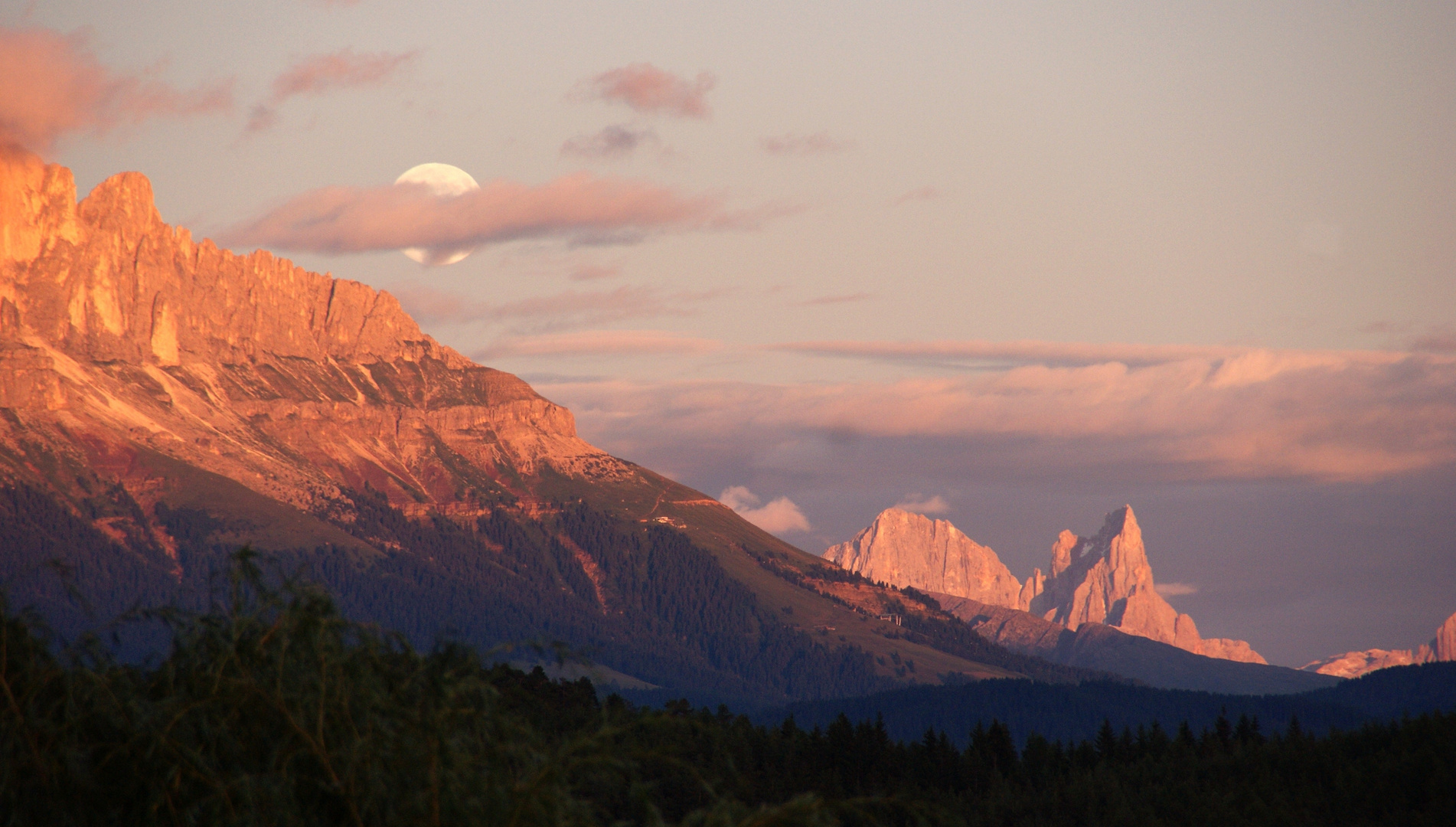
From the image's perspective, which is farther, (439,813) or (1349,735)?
(1349,735)

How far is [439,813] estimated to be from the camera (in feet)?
105

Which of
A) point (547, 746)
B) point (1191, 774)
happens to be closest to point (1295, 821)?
point (1191, 774)

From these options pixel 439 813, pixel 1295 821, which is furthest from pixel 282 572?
pixel 1295 821

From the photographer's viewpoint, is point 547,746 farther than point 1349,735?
No

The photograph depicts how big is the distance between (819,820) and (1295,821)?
144788 mm

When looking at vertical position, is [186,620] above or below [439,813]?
above

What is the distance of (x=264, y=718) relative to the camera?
3434cm

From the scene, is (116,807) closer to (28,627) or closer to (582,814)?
(28,627)

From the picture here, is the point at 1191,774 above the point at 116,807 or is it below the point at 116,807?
below

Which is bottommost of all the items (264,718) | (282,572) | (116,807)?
(116,807)

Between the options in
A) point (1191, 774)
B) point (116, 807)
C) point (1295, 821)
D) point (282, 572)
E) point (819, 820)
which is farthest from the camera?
point (1191, 774)

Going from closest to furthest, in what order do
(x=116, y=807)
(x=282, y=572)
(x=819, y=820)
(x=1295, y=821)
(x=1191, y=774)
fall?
(x=819, y=820) → (x=116, y=807) → (x=282, y=572) → (x=1295, y=821) → (x=1191, y=774)

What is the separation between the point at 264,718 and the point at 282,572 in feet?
12.5

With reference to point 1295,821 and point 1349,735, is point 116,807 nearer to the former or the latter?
point 1295,821
